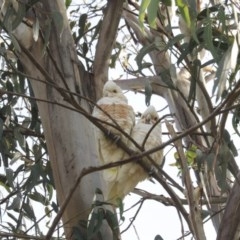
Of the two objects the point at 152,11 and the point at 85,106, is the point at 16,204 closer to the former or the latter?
the point at 85,106

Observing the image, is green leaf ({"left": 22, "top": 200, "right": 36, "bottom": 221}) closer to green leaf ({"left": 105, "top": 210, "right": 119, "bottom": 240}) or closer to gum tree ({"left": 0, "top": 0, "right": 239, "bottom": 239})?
gum tree ({"left": 0, "top": 0, "right": 239, "bottom": 239})

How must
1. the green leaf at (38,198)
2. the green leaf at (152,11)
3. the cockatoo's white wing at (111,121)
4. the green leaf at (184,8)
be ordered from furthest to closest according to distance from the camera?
the green leaf at (38,198)
the cockatoo's white wing at (111,121)
the green leaf at (184,8)
the green leaf at (152,11)

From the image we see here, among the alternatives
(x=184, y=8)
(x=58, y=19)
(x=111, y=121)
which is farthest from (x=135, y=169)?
(x=184, y=8)

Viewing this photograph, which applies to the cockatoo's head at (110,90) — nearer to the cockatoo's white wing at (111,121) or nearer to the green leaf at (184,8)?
the cockatoo's white wing at (111,121)

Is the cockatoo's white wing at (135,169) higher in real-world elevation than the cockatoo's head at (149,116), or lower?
lower

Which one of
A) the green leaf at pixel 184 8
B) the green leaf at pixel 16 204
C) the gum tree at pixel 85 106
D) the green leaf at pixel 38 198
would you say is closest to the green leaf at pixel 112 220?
the gum tree at pixel 85 106

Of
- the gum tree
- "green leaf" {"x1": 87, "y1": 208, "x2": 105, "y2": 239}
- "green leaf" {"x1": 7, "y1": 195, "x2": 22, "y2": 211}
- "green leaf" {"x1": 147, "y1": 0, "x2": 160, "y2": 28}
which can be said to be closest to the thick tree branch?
the gum tree

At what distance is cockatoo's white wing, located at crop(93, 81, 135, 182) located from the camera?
6.43ft

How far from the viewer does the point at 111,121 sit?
2.04 meters

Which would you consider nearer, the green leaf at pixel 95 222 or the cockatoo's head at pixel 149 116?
the green leaf at pixel 95 222

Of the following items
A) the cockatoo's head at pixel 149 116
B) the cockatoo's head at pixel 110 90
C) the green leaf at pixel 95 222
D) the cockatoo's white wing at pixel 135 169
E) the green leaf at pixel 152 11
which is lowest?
the green leaf at pixel 95 222

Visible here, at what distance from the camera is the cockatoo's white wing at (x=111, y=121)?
1959 millimetres

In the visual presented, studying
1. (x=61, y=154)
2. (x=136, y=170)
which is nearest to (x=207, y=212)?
(x=136, y=170)

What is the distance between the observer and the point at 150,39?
274 centimetres
